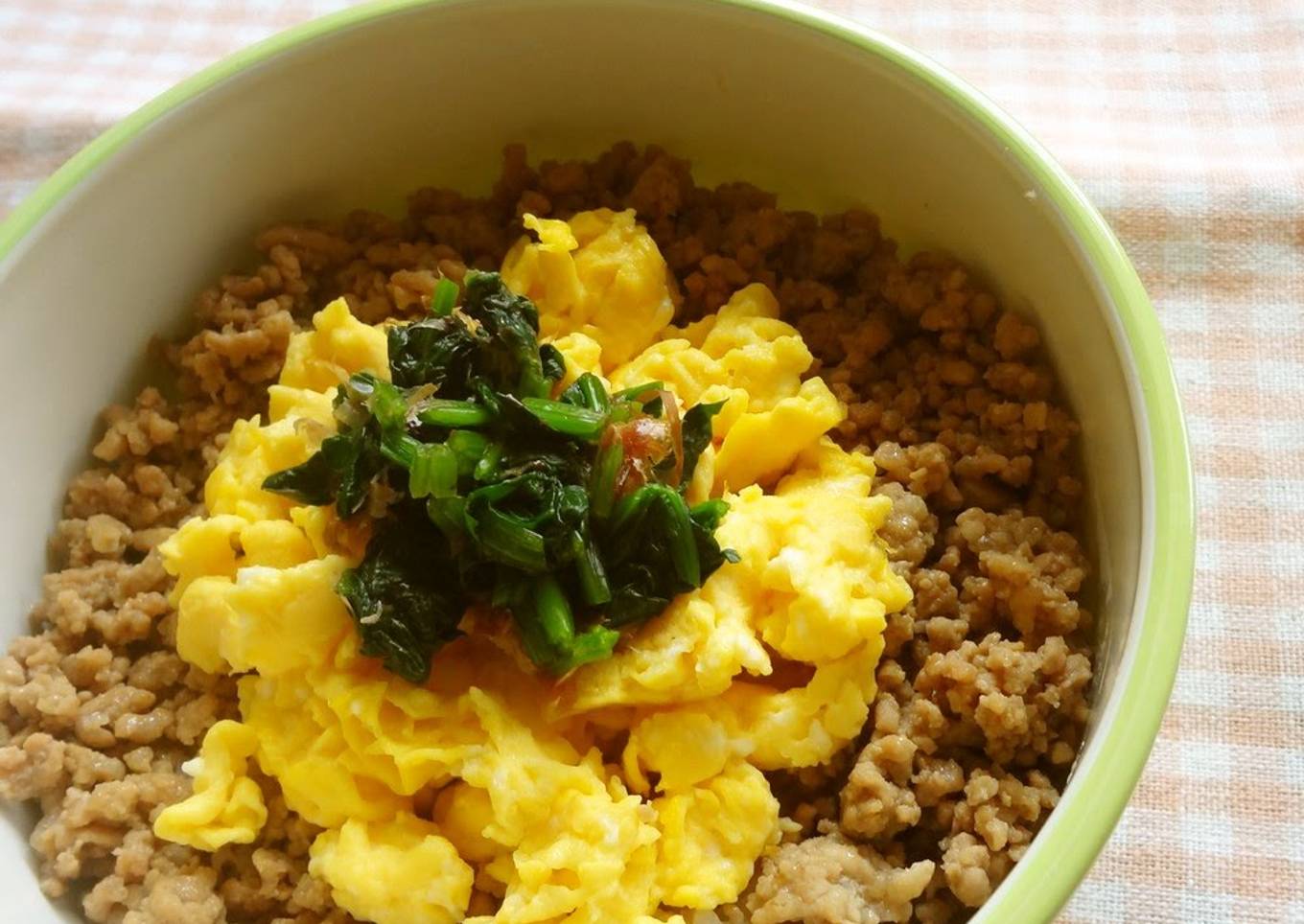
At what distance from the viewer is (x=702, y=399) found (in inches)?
80.3

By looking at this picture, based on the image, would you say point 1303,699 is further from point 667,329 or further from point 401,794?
point 401,794

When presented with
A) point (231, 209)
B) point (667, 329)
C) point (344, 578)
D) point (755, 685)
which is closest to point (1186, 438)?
point (755, 685)

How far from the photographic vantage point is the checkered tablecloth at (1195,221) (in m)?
2.10

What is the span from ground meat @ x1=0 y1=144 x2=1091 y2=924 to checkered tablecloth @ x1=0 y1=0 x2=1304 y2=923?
509 millimetres

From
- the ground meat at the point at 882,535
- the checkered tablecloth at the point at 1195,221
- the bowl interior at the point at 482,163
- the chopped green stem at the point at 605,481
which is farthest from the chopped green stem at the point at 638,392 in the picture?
the checkered tablecloth at the point at 1195,221

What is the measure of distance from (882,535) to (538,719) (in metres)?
0.64

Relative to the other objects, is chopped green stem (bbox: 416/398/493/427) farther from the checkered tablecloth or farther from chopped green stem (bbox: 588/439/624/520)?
the checkered tablecloth

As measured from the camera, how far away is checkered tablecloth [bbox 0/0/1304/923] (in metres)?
2.10

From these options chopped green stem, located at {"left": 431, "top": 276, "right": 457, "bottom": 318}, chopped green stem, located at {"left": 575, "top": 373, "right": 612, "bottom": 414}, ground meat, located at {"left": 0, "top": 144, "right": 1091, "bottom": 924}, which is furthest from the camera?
chopped green stem, located at {"left": 431, "top": 276, "right": 457, "bottom": 318}

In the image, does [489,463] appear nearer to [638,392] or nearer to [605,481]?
[605,481]

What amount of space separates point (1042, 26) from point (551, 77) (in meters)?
1.38

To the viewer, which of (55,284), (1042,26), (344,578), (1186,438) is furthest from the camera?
(1042,26)

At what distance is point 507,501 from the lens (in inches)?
69.4

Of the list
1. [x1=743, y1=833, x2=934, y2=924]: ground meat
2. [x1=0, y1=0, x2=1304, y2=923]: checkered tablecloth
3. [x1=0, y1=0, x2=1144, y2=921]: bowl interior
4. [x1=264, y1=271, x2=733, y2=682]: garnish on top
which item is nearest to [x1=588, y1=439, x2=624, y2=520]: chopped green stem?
[x1=264, y1=271, x2=733, y2=682]: garnish on top
